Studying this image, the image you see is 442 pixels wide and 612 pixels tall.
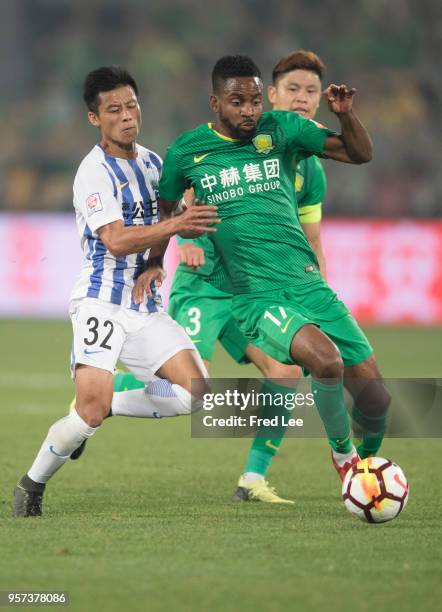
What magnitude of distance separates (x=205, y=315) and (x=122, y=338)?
1070mm

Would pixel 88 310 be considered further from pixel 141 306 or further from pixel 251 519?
pixel 251 519

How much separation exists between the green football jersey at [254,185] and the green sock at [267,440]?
2.99 ft

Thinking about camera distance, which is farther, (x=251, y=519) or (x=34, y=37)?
(x=34, y=37)

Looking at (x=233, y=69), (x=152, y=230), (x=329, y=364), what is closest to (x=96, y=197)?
(x=152, y=230)

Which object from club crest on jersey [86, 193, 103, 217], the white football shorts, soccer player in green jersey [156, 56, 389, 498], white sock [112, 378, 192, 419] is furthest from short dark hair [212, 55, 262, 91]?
white sock [112, 378, 192, 419]

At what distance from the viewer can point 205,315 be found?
714 centimetres

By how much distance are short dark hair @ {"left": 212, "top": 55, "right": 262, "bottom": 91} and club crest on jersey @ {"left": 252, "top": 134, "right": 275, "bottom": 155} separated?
12.2 inches

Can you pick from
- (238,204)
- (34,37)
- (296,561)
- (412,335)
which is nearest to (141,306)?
(238,204)

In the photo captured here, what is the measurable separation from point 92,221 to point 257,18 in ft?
55.8

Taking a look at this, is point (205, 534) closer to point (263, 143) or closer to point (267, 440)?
point (267, 440)

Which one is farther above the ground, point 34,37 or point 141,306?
point 34,37

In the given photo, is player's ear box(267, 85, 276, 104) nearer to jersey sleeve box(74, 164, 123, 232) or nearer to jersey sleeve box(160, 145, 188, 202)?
jersey sleeve box(160, 145, 188, 202)

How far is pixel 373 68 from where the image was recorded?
2117 centimetres

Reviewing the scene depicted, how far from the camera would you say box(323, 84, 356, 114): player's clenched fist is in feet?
19.1
